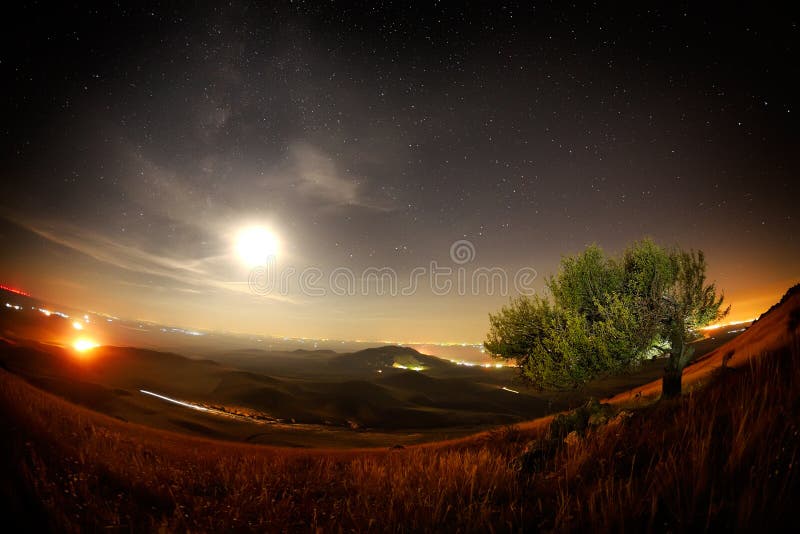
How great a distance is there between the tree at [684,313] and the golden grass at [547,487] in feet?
43.9

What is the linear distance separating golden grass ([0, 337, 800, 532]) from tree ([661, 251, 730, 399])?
527 inches

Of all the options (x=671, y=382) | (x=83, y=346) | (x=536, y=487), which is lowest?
(x=83, y=346)

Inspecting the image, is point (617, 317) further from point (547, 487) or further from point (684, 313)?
point (547, 487)

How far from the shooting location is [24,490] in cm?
370

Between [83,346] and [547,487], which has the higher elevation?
[547,487]

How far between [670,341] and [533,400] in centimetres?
11064

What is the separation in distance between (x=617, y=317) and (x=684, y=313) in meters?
3.18

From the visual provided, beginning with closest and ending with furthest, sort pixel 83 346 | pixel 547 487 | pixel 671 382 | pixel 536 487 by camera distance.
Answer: pixel 547 487, pixel 536 487, pixel 671 382, pixel 83 346

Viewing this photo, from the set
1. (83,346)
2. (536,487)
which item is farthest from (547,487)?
(83,346)

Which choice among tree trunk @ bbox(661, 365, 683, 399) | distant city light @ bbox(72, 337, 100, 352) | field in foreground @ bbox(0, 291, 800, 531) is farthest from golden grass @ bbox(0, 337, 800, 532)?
distant city light @ bbox(72, 337, 100, 352)

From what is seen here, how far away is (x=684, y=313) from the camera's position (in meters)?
16.8

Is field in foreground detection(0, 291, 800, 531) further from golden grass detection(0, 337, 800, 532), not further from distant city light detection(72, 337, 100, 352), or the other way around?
distant city light detection(72, 337, 100, 352)

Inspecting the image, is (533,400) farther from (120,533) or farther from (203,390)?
(120,533)

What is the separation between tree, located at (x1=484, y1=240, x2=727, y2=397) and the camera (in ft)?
55.1
